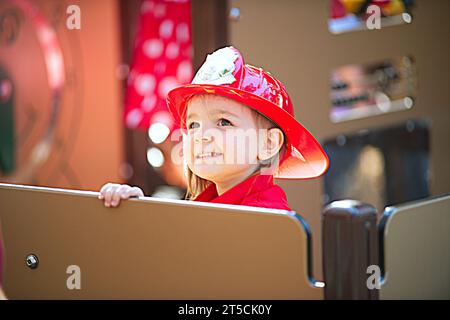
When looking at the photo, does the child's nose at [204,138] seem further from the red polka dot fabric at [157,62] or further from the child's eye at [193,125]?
the red polka dot fabric at [157,62]

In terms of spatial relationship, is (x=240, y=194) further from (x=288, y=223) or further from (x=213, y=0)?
(x=213, y=0)

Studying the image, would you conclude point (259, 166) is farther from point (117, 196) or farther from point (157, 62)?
point (157, 62)

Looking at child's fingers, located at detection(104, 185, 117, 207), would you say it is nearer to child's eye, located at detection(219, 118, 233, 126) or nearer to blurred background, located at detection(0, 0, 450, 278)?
child's eye, located at detection(219, 118, 233, 126)

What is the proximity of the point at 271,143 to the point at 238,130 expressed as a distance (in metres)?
0.08

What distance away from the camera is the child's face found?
1.38 metres

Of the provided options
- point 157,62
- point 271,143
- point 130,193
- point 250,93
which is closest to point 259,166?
point 271,143

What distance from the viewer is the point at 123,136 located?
8.91 ft

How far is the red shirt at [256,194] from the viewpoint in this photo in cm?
142

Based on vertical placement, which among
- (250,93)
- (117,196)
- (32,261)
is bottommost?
(32,261)

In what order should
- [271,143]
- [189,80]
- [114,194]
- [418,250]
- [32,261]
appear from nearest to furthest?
[418,250]
[114,194]
[32,261]
[271,143]
[189,80]

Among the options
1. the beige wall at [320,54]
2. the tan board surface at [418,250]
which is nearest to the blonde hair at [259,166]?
the tan board surface at [418,250]

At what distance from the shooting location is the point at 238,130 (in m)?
1.39

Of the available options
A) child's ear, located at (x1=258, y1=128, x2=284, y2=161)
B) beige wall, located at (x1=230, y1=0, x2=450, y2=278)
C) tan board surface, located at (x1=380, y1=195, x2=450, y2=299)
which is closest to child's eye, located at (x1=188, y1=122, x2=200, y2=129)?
child's ear, located at (x1=258, y1=128, x2=284, y2=161)
